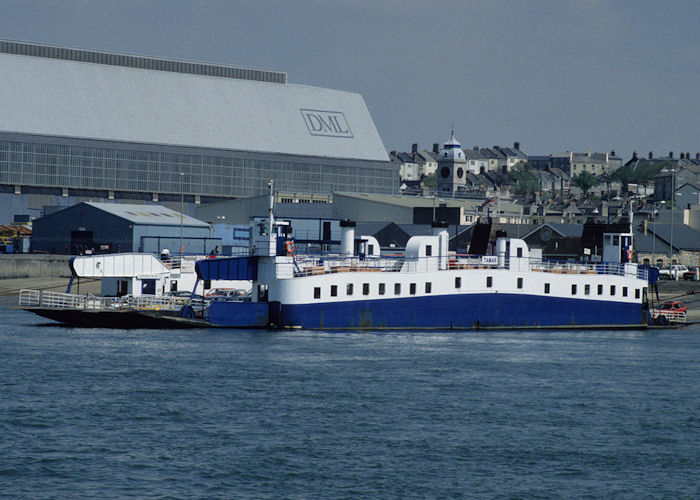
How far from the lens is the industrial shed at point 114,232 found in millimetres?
115562

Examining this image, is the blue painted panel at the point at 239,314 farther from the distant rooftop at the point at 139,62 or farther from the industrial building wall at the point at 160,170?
the distant rooftop at the point at 139,62

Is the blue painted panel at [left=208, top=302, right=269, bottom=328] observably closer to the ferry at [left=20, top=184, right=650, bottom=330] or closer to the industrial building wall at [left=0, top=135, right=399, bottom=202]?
the ferry at [left=20, top=184, right=650, bottom=330]

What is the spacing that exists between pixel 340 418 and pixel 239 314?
76.2 ft

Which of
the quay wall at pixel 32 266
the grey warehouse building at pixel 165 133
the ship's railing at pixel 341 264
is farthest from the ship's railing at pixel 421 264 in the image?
the grey warehouse building at pixel 165 133

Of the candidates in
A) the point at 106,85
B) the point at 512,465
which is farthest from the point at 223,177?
the point at 512,465

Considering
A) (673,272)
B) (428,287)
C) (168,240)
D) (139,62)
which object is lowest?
(428,287)

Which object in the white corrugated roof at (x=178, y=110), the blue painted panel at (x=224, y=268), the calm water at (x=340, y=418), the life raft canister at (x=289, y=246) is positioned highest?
the white corrugated roof at (x=178, y=110)

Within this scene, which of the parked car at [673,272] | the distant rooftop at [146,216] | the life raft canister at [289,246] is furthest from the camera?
the distant rooftop at [146,216]

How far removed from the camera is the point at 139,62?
166 meters

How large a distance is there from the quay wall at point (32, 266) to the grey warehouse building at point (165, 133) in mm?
35333

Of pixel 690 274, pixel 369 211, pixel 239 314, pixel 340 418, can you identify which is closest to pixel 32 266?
pixel 369 211

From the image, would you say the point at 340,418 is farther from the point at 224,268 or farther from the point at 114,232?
the point at 114,232

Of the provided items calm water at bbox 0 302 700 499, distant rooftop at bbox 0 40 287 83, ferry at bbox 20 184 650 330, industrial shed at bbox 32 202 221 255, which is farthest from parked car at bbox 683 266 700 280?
distant rooftop at bbox 0 40 287 83

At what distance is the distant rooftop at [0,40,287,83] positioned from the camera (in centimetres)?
15750
